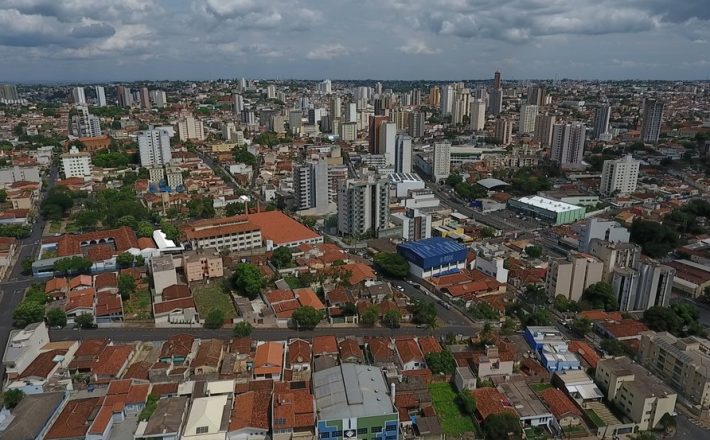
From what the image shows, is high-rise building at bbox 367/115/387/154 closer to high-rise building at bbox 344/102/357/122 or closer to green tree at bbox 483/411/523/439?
high-rise building at bbox 344/102/357/122

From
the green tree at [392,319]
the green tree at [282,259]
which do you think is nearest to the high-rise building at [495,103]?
the green tree at [282,259]

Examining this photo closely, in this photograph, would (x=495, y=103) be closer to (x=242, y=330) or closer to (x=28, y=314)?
(x=242, y=330)

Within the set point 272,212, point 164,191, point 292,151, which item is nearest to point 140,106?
point 292,151

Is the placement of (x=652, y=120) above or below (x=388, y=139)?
above

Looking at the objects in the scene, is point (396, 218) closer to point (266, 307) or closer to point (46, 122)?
point (266, 307)

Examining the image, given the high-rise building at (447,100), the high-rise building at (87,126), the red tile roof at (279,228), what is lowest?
the red tile roof at (279,228)

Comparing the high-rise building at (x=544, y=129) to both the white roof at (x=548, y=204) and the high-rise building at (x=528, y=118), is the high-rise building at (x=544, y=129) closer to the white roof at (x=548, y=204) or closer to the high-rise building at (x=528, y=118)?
the high-rise building at (x=528, y=118)

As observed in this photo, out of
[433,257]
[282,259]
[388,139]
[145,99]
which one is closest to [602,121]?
[388,139]
